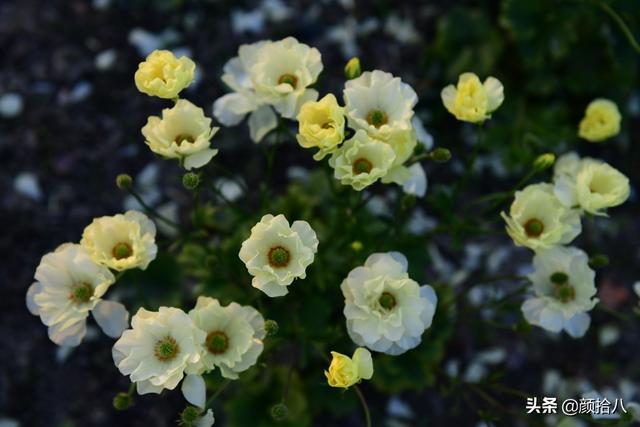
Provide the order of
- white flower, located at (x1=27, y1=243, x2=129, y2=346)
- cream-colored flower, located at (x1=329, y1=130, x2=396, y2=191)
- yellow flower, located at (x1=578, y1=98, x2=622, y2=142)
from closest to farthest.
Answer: cream-colored flower, located at (x1=329, y1=130, x2=396, y2=191)
white flower, located at (x1=27, y1=243, x2=129, y2=346)
yellow flower, located at (x1=578, y1=98, x2=622, y2=142)

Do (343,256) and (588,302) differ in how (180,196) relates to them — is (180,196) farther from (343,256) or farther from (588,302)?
(588,302)

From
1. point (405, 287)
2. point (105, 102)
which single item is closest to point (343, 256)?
point (405, 287)

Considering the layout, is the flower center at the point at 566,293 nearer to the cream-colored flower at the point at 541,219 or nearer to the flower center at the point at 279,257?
the cream-colored flower at the point at 541,219

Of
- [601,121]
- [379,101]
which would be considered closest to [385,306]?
[379,101]

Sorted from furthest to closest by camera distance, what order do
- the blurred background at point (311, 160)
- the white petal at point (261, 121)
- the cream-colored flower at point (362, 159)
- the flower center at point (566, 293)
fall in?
the blurred background at point (311, 160), the white petal at point (261, 121), the flower center at point (566, 293), the cream-colored flower at point (362, 159)

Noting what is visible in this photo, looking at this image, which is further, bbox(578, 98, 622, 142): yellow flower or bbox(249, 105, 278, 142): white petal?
bbox(578, 98, 622, 142): yellow flower

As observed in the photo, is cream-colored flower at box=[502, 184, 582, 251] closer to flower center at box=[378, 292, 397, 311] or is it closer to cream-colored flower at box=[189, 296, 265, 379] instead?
flower center at box=[378, 292, 397, 311]

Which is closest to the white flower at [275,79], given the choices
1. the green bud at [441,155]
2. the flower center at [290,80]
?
the flower center at [290,80]

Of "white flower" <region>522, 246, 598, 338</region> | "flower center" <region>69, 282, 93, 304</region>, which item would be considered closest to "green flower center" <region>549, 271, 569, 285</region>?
"white flower" <region>522, 246, 598, 338</region>
